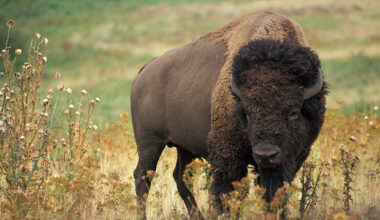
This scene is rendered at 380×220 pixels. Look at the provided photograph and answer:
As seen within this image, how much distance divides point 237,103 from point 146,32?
126ft

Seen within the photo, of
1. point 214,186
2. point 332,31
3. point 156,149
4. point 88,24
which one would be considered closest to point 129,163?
point 156,149

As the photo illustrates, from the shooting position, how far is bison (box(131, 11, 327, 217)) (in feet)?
15.6

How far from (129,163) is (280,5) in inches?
1399

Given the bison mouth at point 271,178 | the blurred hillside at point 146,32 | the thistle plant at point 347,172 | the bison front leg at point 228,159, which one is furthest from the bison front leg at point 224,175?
the blurred hillside at point 146,32

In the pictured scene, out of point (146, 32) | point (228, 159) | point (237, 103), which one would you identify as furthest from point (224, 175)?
point (146, 32)

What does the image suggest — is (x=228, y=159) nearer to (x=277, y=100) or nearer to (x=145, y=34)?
(x=277, y=100)

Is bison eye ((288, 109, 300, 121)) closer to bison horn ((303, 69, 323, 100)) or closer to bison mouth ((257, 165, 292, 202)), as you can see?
bison horn ((303, 69, 323, 100))

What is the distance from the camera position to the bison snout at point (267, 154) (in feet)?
14.6

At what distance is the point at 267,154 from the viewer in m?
4.45

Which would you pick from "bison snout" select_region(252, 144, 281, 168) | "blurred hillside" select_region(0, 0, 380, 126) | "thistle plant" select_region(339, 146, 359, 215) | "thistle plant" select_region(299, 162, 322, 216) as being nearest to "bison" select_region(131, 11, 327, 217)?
"bison snout" select_region(252, 144, 281, 168)

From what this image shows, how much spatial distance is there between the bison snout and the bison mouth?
1.07 feet

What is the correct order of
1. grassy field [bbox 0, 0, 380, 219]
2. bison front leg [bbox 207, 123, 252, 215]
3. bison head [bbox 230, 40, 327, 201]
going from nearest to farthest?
1. bison head [bbox 230, 40, 327, 201]
2. bison front leg [bbox 207, 123, 252, 215]
3. grassy field [bbox 0, 0, 380, 219]

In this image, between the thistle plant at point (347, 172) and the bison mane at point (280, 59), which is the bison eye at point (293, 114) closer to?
the bison mane at point (280, 59)

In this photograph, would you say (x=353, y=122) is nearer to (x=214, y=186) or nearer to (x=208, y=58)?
(x=208, y=58)
